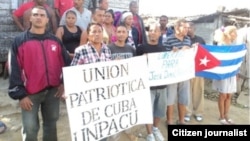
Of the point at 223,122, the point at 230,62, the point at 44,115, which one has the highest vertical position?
the point at 230,62

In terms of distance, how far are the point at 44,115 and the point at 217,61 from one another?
3.29 metres

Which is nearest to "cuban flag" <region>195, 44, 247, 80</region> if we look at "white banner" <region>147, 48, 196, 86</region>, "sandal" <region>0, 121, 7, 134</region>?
"white banner" <region>147, 48, 196, 86</region>

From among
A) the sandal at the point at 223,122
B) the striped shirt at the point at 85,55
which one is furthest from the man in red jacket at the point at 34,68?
the sandal at the point at 223,122

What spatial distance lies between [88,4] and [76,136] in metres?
5.48

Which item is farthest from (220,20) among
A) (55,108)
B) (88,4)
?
(55,108)

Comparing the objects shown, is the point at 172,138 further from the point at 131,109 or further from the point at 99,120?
the point at 99,120

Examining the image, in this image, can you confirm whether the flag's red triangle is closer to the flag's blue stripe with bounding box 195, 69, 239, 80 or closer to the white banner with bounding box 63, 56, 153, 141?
the flag's blue stripe with bounding box 195, 69, 239, 80

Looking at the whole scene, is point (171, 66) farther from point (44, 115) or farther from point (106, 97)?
point (44, 115)

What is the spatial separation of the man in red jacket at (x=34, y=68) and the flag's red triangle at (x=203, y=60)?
101 inches

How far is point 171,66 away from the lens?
16.1 feet

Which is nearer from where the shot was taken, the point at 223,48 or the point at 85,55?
the point at 85,55

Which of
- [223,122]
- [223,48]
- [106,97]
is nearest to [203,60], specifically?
[223,48]

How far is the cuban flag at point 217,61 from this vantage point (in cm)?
532

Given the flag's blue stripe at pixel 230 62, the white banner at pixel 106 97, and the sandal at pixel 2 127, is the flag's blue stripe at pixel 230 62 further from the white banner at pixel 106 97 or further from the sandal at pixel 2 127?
the sandal at pixel 2 127
